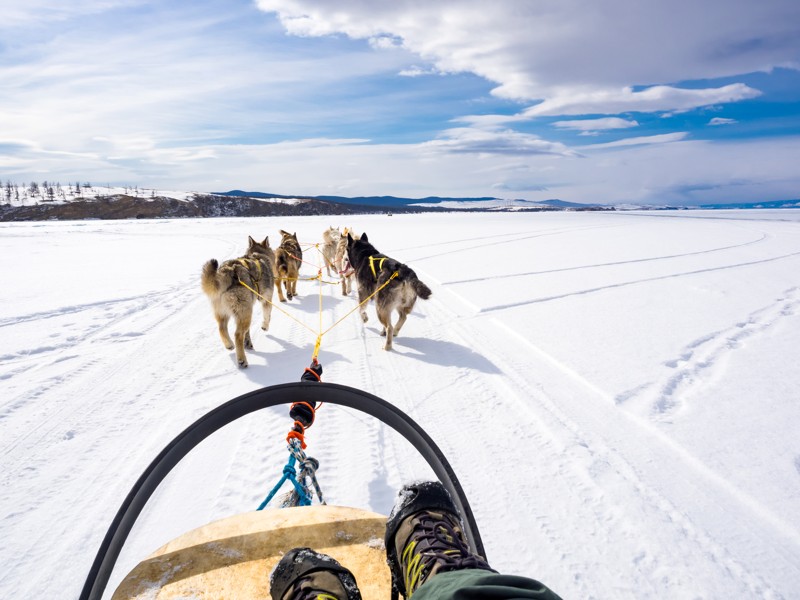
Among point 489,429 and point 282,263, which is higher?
point 282,263

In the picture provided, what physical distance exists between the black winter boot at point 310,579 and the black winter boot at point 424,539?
0.24m

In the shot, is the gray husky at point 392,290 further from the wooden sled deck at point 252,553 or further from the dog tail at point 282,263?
the wooden sled deck at point 252,553

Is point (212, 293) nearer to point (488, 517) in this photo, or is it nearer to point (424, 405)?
point (424, 405)

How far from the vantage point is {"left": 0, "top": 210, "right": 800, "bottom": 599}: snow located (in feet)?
7.99

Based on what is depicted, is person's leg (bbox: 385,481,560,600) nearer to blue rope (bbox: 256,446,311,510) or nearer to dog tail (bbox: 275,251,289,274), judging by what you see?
blue rope (bbox: 256,446,311,510)

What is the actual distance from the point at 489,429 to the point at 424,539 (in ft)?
7.14

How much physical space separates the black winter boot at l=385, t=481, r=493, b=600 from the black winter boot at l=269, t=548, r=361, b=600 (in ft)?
0.80

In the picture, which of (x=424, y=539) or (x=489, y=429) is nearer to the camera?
(x=424, y=539)

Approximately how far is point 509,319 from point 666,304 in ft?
11.1

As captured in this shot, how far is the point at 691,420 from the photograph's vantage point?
3.83 metres

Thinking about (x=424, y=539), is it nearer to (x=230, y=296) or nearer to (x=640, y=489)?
(x=640, y=489)

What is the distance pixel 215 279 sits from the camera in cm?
540

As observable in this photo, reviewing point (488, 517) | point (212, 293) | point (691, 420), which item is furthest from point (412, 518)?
point (212, 293)

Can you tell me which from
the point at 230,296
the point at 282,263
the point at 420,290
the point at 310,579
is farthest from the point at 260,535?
the point at 282,263
